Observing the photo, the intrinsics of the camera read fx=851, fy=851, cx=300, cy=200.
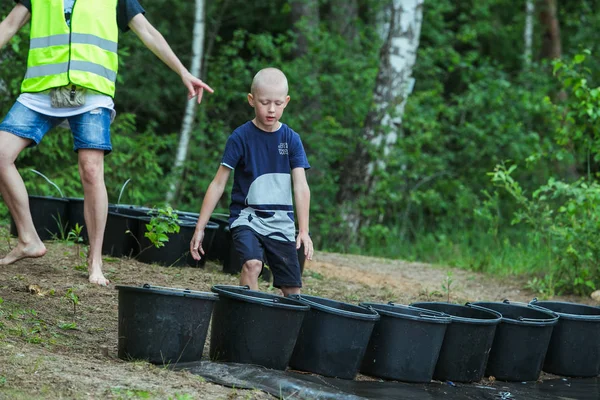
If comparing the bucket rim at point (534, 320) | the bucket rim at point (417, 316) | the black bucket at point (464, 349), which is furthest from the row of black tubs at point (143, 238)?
the black bucket at point (464, 349)

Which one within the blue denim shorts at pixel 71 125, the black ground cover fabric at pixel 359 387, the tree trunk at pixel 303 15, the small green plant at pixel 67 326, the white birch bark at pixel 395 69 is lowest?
the black ground cover fabric at pixel 359 387

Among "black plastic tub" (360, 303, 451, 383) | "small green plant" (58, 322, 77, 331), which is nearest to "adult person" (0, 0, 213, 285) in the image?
"small green plant" (58, 322, 77, 331)

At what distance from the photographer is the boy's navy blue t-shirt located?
15.0 ft

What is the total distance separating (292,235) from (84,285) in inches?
55.7

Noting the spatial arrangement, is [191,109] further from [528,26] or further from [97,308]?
[528,26]

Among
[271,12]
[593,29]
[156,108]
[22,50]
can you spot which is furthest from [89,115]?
[593,29]

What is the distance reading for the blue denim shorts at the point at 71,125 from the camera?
4957 mm

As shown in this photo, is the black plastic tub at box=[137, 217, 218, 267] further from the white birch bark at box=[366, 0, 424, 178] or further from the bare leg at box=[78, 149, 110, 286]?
the white birch bark at box=[366, 0, 424, 178]

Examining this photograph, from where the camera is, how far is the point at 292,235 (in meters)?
4.64

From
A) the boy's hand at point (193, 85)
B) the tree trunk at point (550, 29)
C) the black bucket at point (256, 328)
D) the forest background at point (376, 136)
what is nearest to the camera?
the black bucket at point (256, 328)

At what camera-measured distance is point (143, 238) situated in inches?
252

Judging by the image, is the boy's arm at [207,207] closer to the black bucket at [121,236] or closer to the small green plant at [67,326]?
the small green plant at [67,326]

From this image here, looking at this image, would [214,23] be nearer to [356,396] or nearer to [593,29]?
[593,29]

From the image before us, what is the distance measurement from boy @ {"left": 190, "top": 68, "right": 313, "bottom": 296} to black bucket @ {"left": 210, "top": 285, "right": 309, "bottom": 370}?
52 cm
